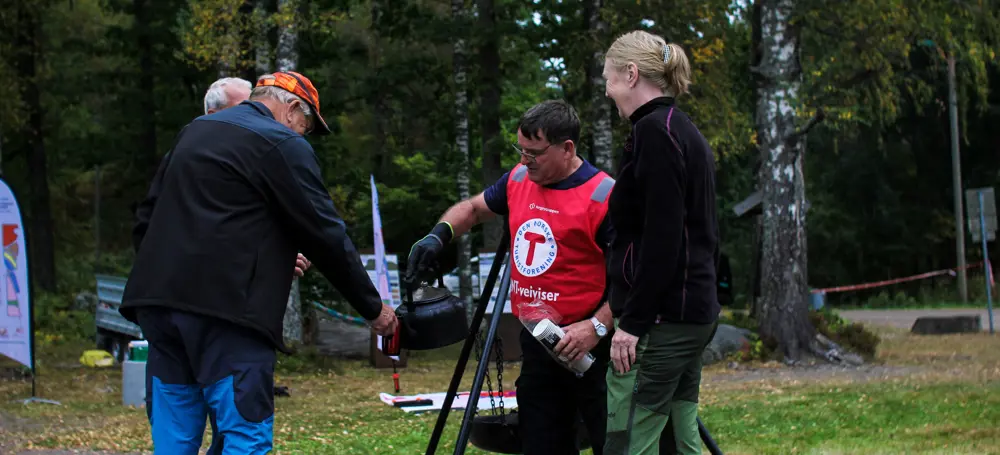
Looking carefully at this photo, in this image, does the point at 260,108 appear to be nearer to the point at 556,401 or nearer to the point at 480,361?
the point at 480,361

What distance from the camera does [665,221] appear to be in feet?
12.5

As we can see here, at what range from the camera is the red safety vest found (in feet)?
15.5

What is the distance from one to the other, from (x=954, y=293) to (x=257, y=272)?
1371 inches

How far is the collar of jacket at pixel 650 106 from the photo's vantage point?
404cm

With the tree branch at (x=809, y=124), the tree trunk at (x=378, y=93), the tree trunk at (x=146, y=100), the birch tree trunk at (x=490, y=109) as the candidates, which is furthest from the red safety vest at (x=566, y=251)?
the tree trunk at (x=146, y=100)

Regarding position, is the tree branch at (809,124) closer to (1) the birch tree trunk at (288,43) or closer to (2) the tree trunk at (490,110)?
(1) the birch tree trunk at (288,43)

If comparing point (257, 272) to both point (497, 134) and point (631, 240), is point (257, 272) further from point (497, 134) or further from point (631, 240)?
point (497, 134)

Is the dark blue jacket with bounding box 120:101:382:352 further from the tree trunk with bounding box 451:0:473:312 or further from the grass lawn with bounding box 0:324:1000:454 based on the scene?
the tree trunk with bounding box 451:0:473:312

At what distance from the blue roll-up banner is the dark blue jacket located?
8750mm

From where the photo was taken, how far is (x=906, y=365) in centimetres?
1495

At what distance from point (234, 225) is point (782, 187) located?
12.3 metres

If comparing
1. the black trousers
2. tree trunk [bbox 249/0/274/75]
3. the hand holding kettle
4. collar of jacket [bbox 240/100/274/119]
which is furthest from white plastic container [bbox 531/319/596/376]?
tree trunk [bbox 249/0/274/75]

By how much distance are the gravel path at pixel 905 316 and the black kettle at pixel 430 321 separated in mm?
19718

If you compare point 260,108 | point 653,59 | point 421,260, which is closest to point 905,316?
point 421,260
